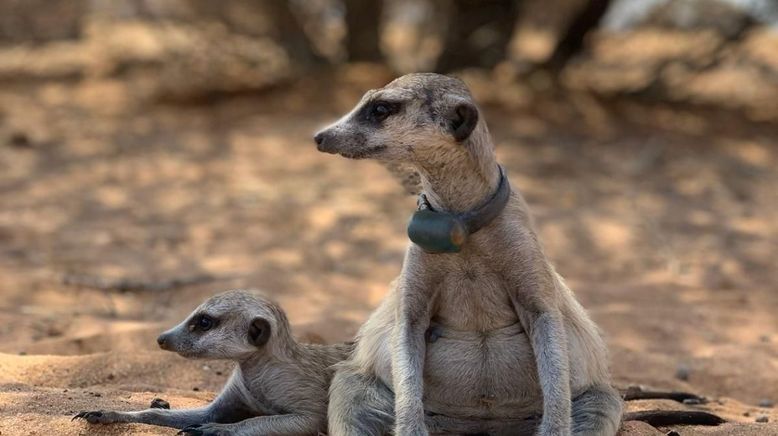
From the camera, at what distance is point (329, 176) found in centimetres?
1025

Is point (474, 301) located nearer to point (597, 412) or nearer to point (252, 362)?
point (597, 412)

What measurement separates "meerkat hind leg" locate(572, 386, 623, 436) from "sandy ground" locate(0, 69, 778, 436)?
0.26m

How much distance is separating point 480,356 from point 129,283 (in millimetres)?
3790

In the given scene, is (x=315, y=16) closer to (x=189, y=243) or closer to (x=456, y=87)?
(x=189, y=243)

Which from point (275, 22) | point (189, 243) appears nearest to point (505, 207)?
point (189, 243)

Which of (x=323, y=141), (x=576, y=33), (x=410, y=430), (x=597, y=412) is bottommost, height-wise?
(x=410, y=430)

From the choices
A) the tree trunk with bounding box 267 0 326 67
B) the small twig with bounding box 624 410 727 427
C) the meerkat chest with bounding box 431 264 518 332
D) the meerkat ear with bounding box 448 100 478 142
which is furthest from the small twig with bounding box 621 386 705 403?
the tree trunk with bounding box 267 0 326 67

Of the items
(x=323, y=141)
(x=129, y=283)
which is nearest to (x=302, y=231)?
(x=129, y=283)

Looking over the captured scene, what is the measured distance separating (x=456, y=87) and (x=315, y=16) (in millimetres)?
9915

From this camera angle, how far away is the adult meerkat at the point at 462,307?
352cm

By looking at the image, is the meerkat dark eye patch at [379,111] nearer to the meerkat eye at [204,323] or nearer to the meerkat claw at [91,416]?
the meerkat eye at [204,323]

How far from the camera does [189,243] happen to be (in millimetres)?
8227

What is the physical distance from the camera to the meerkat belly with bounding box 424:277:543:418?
12.1 feet

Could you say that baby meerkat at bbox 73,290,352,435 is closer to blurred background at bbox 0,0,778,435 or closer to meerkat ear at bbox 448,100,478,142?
blurred background at bbox 0,0,778,435
